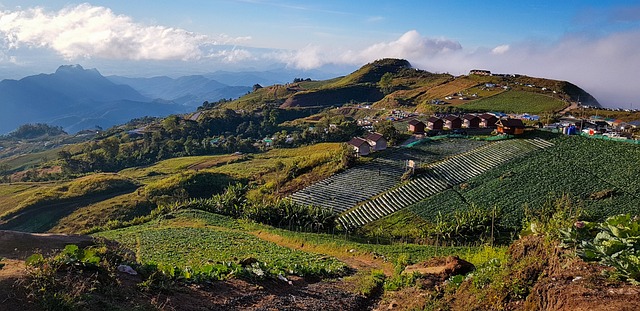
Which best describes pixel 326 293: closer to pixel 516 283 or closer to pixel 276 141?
pixel 516 283

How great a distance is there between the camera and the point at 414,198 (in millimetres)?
40781

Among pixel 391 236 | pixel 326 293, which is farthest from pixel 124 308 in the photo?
pixel 391 236

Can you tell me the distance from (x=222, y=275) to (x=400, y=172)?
36019 millimetres

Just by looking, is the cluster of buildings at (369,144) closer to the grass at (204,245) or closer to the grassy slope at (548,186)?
the grassy slope at (548,186)

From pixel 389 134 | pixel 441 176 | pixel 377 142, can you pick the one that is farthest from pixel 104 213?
pixel 441 176

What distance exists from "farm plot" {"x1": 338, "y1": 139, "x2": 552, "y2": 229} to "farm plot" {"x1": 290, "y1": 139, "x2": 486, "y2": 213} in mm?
1604

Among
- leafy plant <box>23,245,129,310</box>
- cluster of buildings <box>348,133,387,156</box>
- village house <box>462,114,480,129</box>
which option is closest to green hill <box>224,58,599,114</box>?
village house <box>462,114,480,129</box>

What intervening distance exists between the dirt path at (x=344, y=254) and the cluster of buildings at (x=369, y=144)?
22.6 metres

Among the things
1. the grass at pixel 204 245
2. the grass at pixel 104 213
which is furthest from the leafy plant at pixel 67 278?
the grass at pixel 104 213

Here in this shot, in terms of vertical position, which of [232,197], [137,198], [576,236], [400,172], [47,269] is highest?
[576,236]

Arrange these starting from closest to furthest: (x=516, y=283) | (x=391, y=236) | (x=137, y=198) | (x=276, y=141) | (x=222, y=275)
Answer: (x=516, y=283)
(x=222, y=275)
(x=391, y=236)
(x=137, y=198)
(x=276, y=141)

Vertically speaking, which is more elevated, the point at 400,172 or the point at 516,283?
the point at 516,283

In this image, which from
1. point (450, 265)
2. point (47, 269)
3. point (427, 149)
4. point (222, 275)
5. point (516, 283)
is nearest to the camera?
point (47, 269)

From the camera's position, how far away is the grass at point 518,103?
90.8 metres
